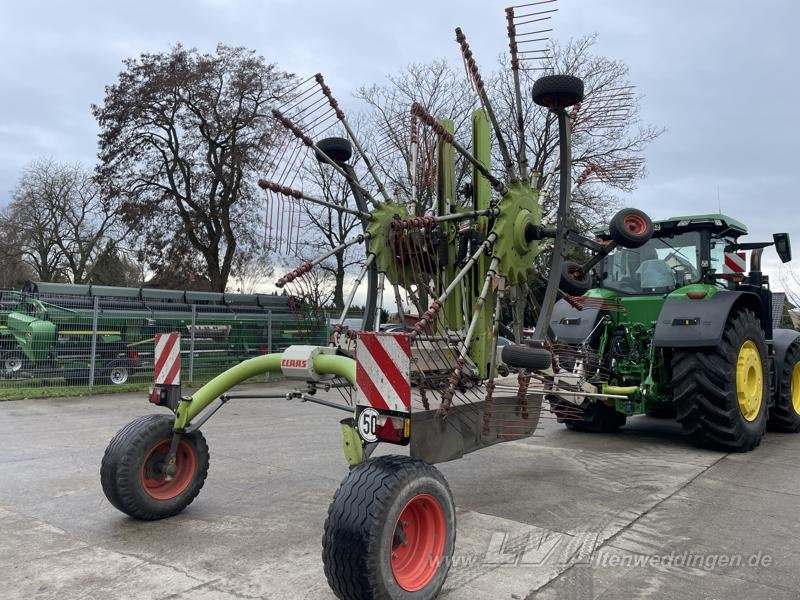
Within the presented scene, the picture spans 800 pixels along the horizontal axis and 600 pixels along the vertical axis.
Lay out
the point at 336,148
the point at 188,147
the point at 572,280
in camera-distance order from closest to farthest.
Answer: the point at 336,148 < the point at 572,280 < the point at 188,147

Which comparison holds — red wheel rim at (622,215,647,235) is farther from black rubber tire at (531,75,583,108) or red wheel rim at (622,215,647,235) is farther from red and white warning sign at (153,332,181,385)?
red and white warning sign at (153,332,181,385)

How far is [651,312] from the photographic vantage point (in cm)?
782

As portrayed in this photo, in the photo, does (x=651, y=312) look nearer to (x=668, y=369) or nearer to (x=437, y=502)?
(x=668, y=369)

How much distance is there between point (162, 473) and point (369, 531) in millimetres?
2241

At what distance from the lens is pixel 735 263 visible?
8086 mm

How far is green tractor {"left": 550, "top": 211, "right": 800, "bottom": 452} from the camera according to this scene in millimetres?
6551

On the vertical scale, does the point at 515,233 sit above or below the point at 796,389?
above

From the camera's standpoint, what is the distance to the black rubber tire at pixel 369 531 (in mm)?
2861

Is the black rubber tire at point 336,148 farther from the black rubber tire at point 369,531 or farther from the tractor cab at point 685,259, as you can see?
the tractor cab at point 685,259

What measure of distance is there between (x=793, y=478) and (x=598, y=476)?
172 centimetres

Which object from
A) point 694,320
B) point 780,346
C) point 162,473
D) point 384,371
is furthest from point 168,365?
point 780,346

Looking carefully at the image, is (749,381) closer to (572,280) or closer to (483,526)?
(572,280)

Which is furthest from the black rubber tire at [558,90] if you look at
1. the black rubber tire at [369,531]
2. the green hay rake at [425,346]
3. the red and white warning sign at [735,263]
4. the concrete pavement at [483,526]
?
the red and white warning sign at [735,263]

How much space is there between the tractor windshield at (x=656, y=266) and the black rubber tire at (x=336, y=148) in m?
4.21
